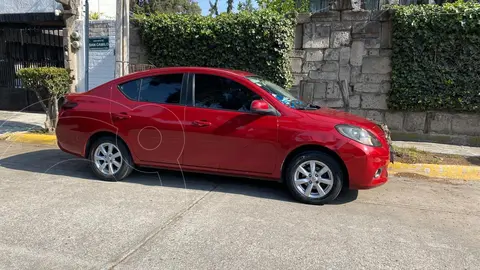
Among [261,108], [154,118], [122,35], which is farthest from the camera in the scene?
[122,35]

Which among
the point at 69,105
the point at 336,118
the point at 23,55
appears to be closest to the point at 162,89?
the point at 69,105

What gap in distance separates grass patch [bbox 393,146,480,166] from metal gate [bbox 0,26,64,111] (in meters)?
10.1

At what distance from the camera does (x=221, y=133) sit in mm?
4984

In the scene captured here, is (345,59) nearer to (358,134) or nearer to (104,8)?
(358,134)

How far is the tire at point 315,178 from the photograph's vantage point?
4.62 meters

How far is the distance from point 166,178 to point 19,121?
665 centimetres

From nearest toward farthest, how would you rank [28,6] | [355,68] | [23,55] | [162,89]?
[162,89] < [355,68] < [28,6] < [23,55]

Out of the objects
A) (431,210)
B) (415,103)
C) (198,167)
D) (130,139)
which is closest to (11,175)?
(130,139)

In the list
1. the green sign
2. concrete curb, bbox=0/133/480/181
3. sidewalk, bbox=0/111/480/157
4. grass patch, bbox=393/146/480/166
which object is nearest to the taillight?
sidewalk, bbox=0/111/480/157

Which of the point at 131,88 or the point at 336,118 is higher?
the point at 131,88

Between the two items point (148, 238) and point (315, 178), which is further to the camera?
point (315, 178)

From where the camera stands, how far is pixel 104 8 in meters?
13.5

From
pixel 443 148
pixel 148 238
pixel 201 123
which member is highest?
pixel 201 123

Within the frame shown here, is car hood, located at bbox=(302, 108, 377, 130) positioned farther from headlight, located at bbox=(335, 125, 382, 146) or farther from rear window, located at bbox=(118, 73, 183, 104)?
rear window, located at bbox=(118, 73, 183, 104)
